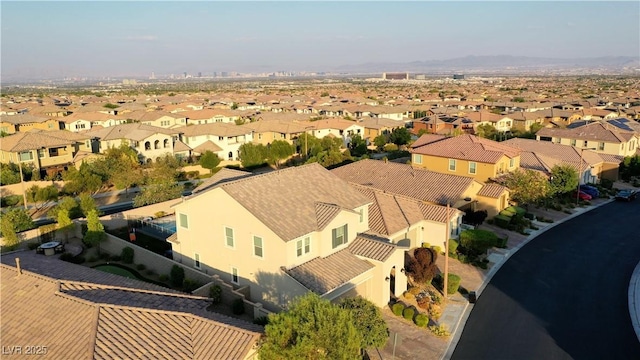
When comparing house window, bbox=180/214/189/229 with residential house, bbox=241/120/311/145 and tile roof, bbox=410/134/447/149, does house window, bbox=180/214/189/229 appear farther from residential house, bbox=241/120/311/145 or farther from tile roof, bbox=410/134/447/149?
residential house, bbox=241/120/311/145

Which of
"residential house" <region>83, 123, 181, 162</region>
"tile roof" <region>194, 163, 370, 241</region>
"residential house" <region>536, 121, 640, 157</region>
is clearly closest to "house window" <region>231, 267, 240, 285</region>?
"tile roof" <region>194, 163, 370, 241</region>

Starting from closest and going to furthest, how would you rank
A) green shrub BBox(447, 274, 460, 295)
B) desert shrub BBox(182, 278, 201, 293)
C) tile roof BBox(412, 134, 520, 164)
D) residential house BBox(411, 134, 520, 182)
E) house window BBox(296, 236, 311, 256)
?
house window BBox(296, 236, 311, 256) < green shrub BBox(447, 274, 460, 295) < desert shrub BBox(182, 278, 201, 293) < residential house BBox(411, 134, 520, 182) < tile roof BBox(412, 134, 520, 164)

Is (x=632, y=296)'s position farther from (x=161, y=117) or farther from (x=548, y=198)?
(x=161, y=117)

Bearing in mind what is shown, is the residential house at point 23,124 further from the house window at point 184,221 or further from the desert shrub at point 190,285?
the desert shrub at point 190,285

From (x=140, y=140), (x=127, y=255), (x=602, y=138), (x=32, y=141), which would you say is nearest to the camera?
(x=127, y=255)

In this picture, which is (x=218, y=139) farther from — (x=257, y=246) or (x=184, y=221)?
(x=257, y=246)

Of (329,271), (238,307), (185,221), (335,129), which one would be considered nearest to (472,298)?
(329,271)
